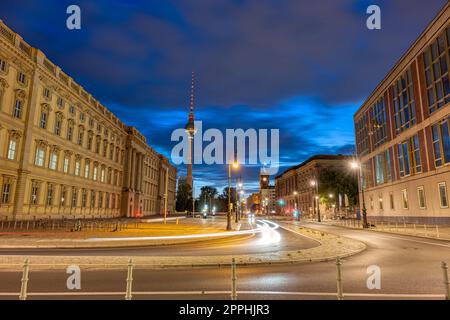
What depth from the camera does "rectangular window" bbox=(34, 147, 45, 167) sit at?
41281mm

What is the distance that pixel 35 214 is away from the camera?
4009 cm

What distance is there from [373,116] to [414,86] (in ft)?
54.0

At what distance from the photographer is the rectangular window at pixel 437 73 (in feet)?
119

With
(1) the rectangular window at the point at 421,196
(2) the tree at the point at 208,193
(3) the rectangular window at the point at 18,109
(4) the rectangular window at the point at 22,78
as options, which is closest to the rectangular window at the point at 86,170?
(3) the rectangular window at the point at 18,109

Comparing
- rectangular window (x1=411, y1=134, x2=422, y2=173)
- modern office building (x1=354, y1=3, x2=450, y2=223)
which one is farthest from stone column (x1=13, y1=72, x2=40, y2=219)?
rectangular window (x1=411, y1=134, x2=422, y2=173)

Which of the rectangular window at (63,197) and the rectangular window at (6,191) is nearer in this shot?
the rectangular window at (6,191)

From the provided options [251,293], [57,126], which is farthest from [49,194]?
[251,293]

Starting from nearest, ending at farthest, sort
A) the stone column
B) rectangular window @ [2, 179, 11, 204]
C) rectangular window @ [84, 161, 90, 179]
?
1. rectangular window @ [2, 179, 11, 204]
2. the stone column
3. rectangular window @ [84, 161, 90, 179]

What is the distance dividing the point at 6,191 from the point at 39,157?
24.3ft

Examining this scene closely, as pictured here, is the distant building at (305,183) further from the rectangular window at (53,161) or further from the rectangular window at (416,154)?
the rectangular window at (53,161)

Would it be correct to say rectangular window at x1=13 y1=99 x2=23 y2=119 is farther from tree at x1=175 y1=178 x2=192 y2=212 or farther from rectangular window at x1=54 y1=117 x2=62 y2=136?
tree at x1=175 y1=178 x2=192 y2=212

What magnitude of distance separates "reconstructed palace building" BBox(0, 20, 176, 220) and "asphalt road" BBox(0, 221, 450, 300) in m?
29.0
